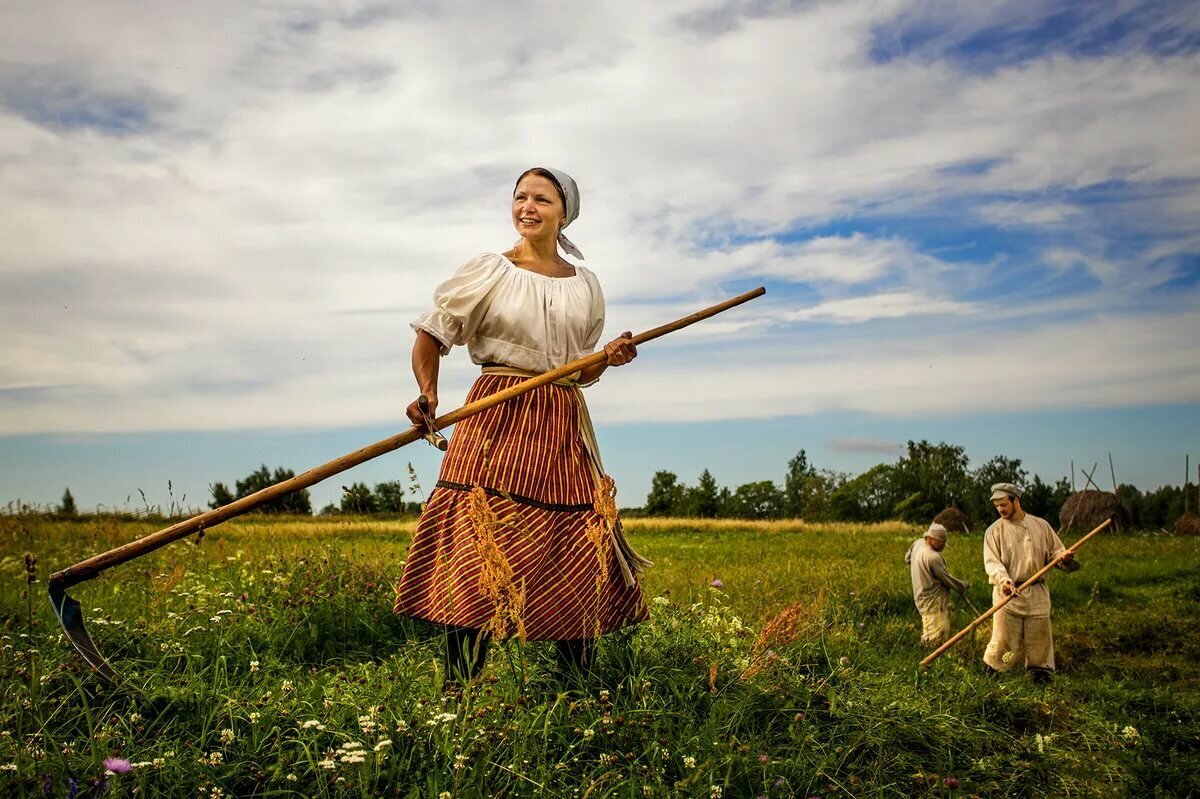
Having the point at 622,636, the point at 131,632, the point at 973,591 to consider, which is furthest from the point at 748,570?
the point at 131,632

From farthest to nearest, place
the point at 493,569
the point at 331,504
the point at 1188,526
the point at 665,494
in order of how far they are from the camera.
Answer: the point at 665,494 < the point at 1188,526 < the point at 331,504 < the point at 493,569

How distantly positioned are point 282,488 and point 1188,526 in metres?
23.9

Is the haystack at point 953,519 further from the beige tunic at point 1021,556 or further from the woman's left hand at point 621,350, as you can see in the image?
the woman's left hand at point 621,350

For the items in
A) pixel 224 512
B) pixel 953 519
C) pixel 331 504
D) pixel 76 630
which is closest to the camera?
pixel 224 512

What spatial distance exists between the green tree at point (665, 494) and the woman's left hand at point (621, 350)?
24.5 metres

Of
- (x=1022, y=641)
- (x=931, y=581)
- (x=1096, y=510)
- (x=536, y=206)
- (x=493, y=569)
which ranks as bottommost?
(x=1022, y=641)

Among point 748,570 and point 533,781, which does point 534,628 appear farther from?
point 748,570

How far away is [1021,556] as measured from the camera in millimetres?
8938

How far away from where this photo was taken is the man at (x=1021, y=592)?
8750 mm

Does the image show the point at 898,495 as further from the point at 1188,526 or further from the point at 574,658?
the point at 574,658

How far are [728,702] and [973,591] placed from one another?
8.35 m

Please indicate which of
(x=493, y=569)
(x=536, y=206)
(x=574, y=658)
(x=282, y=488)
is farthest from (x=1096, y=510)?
(x=282, y=488)

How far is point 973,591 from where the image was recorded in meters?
12.3

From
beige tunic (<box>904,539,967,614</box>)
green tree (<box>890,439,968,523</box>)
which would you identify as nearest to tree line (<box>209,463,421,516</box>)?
beige tunic (<box>904,539,967,614</box>)
